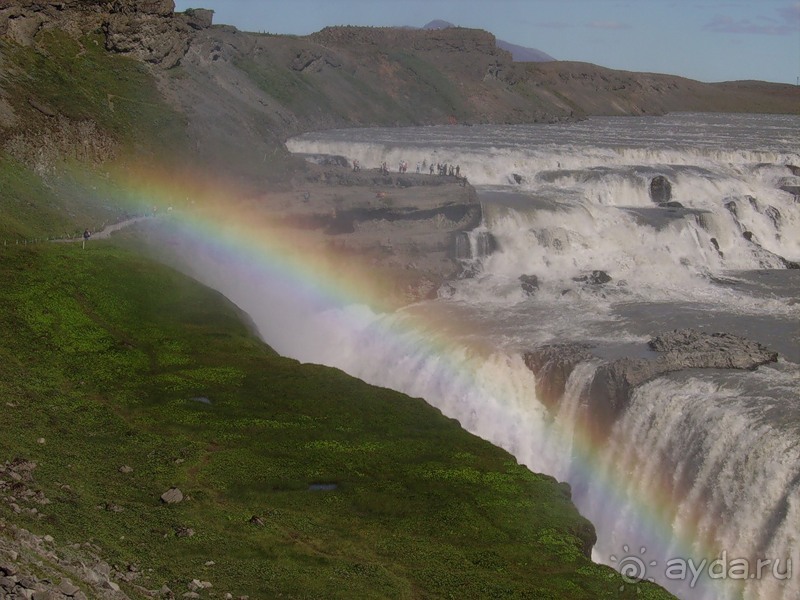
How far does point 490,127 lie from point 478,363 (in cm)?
11459

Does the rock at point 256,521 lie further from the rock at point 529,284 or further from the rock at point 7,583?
the rock at point 529,284

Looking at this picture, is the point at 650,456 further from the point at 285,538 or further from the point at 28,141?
the point at 28,141

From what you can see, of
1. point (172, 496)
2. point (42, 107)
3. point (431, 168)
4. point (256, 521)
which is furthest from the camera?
point (431, 168)

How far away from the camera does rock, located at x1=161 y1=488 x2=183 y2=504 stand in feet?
96.4

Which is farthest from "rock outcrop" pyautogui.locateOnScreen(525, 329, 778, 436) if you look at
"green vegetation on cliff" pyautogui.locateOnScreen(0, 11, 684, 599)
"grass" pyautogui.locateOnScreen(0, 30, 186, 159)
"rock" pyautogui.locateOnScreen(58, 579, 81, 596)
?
"grass" pyautogui.locateOnScreen(0, 30, 186, 159)

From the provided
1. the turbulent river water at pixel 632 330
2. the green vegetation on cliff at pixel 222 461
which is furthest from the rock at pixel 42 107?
the turbulent river water at pixel 632 330

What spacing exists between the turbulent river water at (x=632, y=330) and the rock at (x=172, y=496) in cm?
1444

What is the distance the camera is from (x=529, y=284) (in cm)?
6141

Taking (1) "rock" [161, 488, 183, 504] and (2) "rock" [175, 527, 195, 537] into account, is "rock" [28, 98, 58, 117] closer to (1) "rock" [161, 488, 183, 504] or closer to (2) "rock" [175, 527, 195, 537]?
(1) "rock" [161, 488, 183, 504]

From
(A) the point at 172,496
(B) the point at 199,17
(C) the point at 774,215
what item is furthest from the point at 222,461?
(B) the point at 199,17

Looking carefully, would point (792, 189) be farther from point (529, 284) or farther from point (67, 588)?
point (67, 588)

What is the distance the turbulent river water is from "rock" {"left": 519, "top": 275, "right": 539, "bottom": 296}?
21 centimetres

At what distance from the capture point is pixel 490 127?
15800 centimetres

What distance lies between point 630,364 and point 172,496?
2091 centimetres
